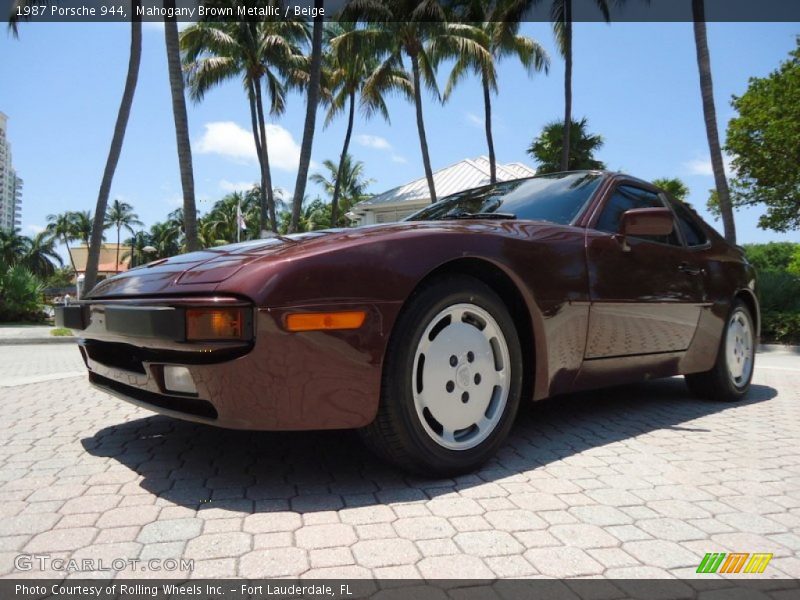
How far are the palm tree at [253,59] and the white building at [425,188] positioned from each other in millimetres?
4450

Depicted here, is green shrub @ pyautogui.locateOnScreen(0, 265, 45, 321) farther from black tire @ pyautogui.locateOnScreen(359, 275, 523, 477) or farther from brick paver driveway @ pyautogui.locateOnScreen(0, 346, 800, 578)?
black tire @ pyautogui.locateOnScreen(359, 275, 523, 477)

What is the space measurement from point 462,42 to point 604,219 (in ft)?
58.6

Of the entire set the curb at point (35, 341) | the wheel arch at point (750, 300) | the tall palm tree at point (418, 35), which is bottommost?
the curb at point (35, 341)

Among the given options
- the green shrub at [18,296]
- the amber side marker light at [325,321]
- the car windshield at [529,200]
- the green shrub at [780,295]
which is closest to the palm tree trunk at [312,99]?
the green shrub at [18,296]

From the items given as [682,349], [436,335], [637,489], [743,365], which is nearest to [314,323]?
[436,335]

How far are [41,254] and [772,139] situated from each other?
75.5 m

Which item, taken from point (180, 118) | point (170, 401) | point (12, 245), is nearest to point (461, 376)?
point (170, 401)

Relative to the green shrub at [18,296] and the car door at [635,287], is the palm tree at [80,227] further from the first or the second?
the car door at [635,287]

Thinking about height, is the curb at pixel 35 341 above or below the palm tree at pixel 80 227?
below

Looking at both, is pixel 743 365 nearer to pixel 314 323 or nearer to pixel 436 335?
pixel 436 335

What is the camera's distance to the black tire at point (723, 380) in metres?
3.64

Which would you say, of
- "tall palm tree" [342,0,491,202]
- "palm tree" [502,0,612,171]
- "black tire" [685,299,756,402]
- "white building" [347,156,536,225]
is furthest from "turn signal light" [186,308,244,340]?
"white building" [347,156,536,225]

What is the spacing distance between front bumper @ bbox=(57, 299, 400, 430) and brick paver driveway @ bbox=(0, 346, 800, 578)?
313 millimetres

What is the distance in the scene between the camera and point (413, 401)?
198 centimetres
